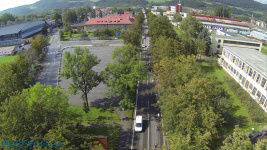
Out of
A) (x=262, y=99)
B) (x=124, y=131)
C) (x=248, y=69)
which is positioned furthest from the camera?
(x=248, y=69)

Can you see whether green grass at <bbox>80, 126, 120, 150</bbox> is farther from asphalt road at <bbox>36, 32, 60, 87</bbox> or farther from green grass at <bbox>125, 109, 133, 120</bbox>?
asphalt road at <bbox>36, 32, 60, 87</bbox>

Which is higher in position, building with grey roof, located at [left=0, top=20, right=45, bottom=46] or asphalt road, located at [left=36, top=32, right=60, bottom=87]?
building with grey roof, located at [left=0, top=20, right=45, bottom=46]

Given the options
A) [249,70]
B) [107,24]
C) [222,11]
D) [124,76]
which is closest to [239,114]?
[249,70]

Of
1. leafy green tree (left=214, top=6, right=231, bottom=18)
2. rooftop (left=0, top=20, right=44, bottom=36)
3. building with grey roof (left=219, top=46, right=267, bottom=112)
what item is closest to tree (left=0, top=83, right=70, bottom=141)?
building with grey roof (left=219, top=46, right=267, bottom=112)

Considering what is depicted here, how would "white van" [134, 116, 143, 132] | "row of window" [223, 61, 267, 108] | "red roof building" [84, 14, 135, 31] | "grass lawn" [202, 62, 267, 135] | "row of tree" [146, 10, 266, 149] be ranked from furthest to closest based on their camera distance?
1. "red roof building" [84, 14, 135, 31]
2. "row of window" [223, 61, 267, 108]
3. "grass lawn" [202, 62, 267, 135]
4. "white van" [134, 116, 143, 132]
5. "row of tree" [146, 10, 266, 149]

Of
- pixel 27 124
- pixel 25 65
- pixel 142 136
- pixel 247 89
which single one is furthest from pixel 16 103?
pixel 247 89

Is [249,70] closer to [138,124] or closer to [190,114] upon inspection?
[190,114]
